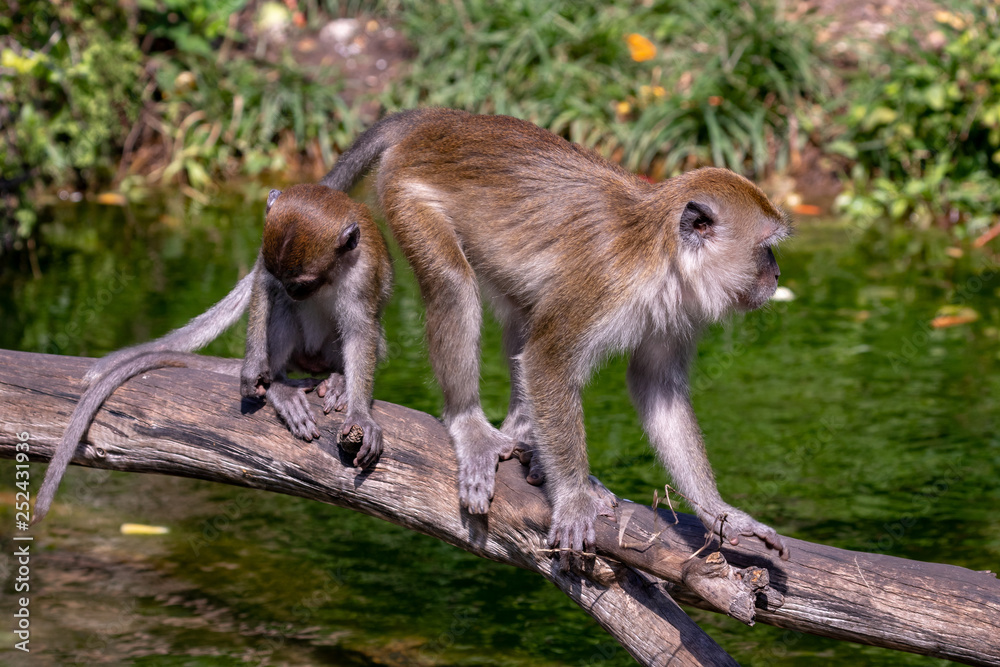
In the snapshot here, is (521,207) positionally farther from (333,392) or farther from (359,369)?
(333,392)

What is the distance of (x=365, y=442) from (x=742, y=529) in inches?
55.1

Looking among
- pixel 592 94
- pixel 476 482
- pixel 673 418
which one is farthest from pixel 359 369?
pixel 592 94

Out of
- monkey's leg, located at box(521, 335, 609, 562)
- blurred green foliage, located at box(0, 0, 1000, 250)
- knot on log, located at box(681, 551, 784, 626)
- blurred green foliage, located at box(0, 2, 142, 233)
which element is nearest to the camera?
knot on log, located at box(681, 551, 784, 626)

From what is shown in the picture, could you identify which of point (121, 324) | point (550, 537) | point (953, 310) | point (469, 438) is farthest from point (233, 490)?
point (953, 310)

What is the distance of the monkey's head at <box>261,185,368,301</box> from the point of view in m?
4.08

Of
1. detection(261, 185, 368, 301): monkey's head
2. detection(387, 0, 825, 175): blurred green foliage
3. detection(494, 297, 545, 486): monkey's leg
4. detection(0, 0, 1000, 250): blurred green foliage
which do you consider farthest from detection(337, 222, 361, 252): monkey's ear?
detection(387, 0, 825, 175): blurred green foliage

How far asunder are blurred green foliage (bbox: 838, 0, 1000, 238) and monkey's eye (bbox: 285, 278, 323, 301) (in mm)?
7544

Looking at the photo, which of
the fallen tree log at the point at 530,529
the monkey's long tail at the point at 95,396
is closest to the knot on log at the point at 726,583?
the fallen tree log at the point at 530,529

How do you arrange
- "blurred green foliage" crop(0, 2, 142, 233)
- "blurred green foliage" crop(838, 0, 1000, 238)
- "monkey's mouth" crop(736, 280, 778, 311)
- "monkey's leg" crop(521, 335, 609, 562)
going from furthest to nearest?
1. "blurred green foliage" crop(838, 0, 1000, 238)
2. "blurred green foliage" crop(0, 2, 142, 233)
3. "monkey's mouth" crop(736, 280, 778, 311)
4. "monkey's leg" crop(521, 335, 609, 562)

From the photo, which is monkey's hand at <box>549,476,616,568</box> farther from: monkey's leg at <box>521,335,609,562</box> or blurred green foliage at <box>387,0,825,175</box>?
blurred green foliage at <box>387,0,825,175</box>

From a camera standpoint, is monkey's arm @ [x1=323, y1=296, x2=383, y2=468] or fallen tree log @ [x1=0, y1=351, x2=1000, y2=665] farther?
monkey's arm @ [x1=323, y1=296, x2=383, y2=468]

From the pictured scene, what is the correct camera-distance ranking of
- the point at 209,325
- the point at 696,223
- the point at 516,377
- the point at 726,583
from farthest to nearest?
the point at 209,325, the point at 516,377, the point at 696,223, the point at 726,583

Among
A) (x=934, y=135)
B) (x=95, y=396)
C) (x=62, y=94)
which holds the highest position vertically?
(x=934, y=135)

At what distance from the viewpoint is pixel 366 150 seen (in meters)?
4.73
